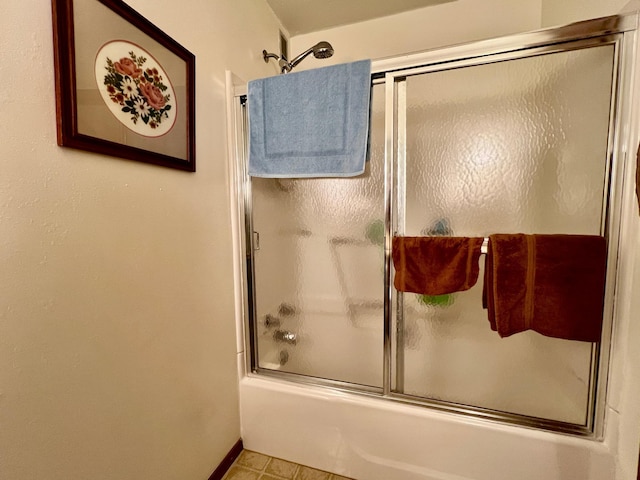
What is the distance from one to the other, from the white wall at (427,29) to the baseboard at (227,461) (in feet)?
7.20

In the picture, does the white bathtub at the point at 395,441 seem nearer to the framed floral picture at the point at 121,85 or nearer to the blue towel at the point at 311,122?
the blue towel at the point at 311,122

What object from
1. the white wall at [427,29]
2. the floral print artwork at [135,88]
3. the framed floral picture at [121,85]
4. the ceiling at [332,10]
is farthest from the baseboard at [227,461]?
the ceiling at [332,10]

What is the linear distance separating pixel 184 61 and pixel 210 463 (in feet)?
5.22

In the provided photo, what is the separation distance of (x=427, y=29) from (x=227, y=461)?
2500mm

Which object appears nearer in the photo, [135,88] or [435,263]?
[135,88]

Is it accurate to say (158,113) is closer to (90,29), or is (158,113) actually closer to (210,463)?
(90,29)

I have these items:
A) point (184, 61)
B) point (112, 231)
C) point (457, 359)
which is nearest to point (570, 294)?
point (457, 359)

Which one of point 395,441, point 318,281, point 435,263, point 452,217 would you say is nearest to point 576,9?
point 452,217

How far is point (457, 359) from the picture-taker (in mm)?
1423

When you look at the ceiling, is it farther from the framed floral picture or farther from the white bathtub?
the white bathtub

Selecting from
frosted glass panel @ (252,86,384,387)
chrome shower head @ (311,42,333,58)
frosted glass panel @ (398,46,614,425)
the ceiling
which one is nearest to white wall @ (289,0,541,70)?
the ceiling

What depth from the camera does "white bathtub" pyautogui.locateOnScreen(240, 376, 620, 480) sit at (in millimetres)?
1072

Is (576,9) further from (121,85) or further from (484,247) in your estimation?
(121,85)

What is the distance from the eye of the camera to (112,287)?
0.87 m
